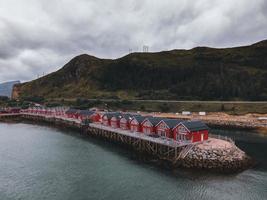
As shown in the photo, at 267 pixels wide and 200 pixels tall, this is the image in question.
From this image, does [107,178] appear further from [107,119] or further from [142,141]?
[107,119]

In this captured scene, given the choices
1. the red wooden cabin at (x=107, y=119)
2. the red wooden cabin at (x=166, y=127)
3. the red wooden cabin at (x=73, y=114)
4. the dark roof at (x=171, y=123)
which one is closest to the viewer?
the dark roof at (x=171, y=123)

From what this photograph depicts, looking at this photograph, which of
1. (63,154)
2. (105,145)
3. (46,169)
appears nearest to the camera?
(46,169)

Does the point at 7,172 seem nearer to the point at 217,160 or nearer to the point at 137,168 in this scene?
the point at 137,168

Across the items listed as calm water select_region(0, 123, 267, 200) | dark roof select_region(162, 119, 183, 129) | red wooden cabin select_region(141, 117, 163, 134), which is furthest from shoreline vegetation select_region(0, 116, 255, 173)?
red wooden cabin select_region(141, 117, 163, 134)

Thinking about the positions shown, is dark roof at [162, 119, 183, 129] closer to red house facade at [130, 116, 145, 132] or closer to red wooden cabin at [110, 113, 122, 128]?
red house facade at [130, 116, 145, 132]

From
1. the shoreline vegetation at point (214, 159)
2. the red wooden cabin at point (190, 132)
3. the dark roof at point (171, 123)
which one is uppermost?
the dark roof at point (171, 123)

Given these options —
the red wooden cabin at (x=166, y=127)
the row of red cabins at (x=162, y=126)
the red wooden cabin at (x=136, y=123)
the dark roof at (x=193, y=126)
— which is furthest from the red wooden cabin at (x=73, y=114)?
the dark roof at (x=193, y=126)

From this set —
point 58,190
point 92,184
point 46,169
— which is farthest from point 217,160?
point 46,169

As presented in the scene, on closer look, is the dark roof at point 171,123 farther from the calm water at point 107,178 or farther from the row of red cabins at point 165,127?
the calm water at point 107,178
